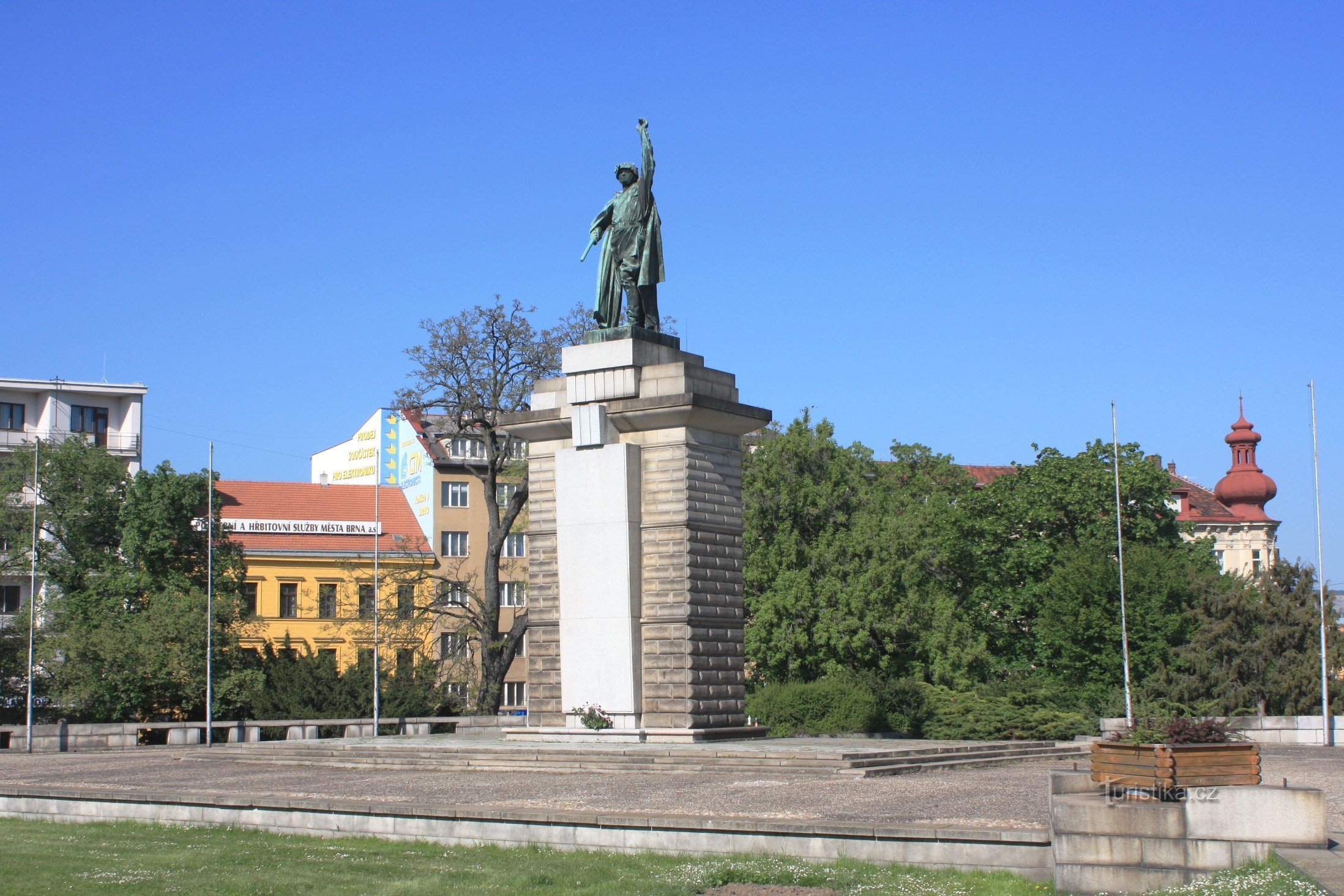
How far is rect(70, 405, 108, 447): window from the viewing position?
228 feet

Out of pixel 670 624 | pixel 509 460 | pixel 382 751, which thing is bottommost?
pixel 382 751

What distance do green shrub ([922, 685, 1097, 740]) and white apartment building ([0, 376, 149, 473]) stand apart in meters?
47.2

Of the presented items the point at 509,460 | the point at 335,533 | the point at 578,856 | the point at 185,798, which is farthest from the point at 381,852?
the point at 335,533

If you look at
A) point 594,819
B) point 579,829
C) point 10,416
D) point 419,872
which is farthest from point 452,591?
point 419,872

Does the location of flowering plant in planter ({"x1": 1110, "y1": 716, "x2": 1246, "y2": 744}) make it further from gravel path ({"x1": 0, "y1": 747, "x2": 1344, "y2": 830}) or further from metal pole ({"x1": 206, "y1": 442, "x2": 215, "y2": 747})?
metal pole ({"x1": 206, "y1": 442, "x2": 215, "y2": 747})

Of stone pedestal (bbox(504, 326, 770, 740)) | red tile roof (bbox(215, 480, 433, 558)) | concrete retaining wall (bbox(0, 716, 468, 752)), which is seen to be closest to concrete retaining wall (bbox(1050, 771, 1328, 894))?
stone pedestal (bbox(504, 326, 770, 740))

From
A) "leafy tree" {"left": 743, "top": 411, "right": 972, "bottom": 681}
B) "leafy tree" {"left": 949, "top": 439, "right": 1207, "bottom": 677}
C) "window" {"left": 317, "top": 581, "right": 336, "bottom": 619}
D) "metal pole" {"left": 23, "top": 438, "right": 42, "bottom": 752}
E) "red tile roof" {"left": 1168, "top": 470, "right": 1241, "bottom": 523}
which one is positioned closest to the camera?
"metal pole" {"left": 23, "top": 438, "right": 42, "bottom": 752}

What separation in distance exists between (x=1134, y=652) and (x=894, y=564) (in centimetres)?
1004

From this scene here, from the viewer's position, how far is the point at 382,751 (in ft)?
86.0

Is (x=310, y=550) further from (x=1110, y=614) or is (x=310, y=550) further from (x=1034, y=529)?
(x=1110, y=614)

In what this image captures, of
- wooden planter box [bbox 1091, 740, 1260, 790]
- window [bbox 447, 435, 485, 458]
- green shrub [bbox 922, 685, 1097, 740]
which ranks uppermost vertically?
window [bbox 447, 435, 485, 458]

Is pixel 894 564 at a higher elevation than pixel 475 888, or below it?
higher

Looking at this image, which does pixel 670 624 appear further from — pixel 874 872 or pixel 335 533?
pixel 335 533

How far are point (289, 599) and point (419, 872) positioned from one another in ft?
176
